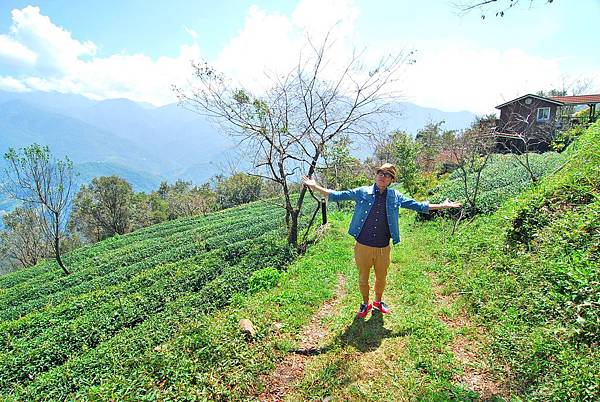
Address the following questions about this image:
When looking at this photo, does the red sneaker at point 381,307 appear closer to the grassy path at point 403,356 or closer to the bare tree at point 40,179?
the grassy path at point 403,356

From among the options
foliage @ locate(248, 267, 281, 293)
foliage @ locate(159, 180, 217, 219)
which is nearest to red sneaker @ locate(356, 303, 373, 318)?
foliage @ locate(248, 267, 281, 293)

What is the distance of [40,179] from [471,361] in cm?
1770

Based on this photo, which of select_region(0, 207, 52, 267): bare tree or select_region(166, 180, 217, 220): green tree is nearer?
select_region(0, 207, 52, 267): bare tree

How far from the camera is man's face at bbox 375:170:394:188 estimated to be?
13.6ft

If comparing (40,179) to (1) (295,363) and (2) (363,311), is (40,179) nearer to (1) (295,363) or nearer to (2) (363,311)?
(1) (295,363)

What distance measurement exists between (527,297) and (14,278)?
26.9 m

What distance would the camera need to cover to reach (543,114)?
92.1ft

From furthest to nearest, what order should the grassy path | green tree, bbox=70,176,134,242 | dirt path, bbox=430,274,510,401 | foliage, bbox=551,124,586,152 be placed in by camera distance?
green tree, bbox=70,176,134,242
foliage, bbox=551,124,586,152
the grassy path
dirt path, bbox=430,274,510,401

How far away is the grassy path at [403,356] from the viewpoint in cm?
342

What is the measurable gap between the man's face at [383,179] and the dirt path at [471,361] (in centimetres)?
219

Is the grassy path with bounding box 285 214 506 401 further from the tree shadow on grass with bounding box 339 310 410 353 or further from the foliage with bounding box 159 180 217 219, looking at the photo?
the foliage with bounding box 159 180 217 219

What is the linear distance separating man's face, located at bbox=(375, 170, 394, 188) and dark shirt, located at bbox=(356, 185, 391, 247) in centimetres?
11

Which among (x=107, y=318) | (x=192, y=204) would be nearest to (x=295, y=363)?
(x=107, y=318)

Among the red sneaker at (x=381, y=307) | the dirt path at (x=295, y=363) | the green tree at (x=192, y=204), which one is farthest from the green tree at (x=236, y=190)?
the red sneaker at (x=381, y=307)
